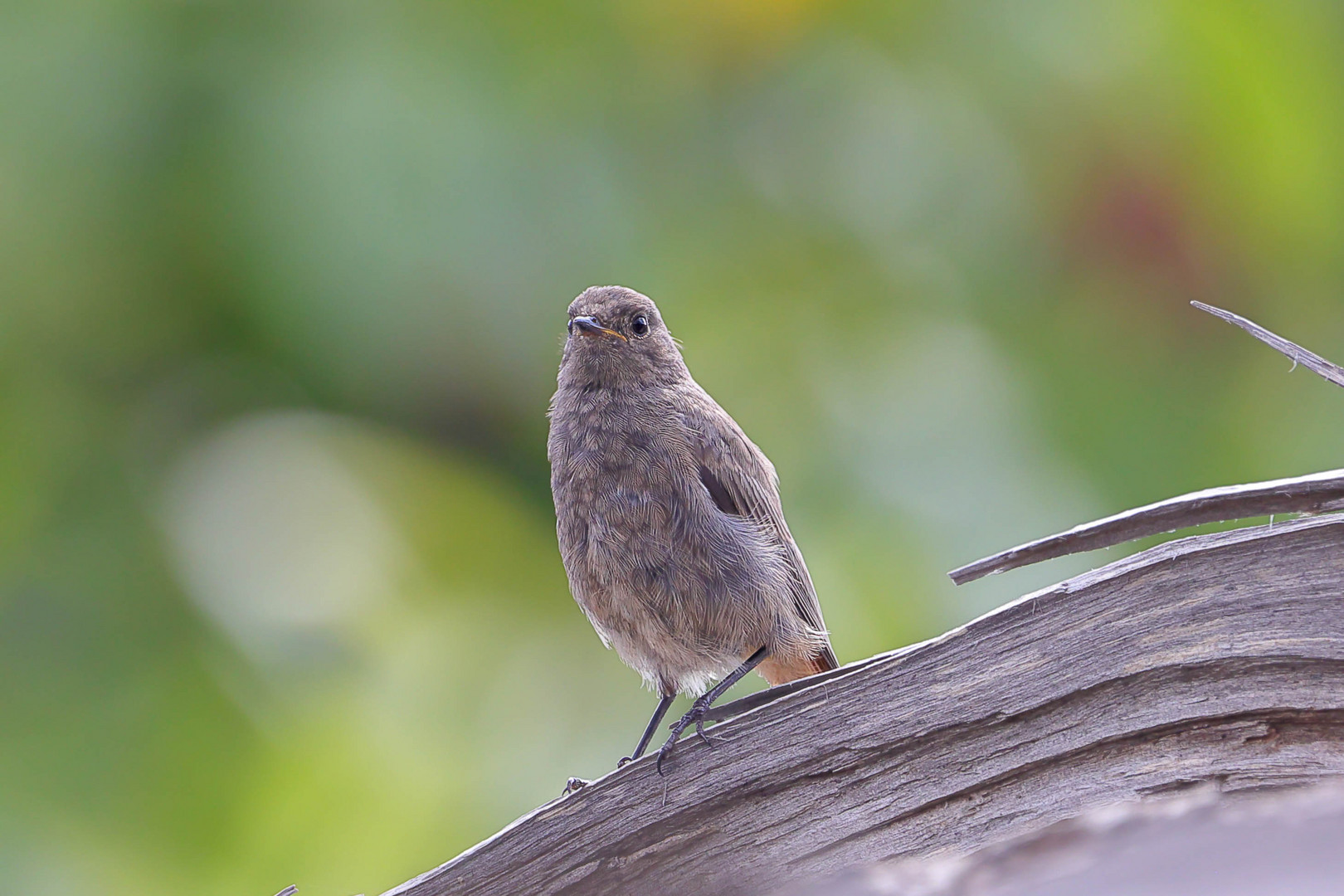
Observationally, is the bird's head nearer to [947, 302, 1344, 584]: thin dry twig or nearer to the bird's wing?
the bird's wing

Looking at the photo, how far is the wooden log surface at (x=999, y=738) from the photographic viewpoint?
2102mm

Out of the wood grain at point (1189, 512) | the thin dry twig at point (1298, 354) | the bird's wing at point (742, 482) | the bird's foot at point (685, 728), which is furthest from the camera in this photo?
the bird's wing at point (742, 482)

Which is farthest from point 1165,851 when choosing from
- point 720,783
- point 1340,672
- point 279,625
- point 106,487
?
point 106,487

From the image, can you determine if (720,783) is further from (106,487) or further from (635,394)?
(106,487)

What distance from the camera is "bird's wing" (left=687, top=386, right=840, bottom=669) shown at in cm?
353

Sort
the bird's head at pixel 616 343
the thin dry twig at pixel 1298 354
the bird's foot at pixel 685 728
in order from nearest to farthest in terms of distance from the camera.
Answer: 1. the thin dry twig at pixel 1298 354
2. the bird's foot at pixel 685 728
3. the bird's head at pixel 616 343

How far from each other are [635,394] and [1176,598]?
6.22 ft

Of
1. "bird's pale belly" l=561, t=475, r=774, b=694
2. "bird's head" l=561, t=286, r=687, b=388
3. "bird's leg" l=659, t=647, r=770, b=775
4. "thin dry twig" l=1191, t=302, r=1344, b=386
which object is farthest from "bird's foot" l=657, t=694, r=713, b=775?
"thin dry twig" l=1191, t=302, r=1344, b=386

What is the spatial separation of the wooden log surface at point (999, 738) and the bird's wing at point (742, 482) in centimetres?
103

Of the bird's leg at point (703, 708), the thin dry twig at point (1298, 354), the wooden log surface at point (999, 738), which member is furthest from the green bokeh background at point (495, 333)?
the thin dry twig at point (1298, 354)

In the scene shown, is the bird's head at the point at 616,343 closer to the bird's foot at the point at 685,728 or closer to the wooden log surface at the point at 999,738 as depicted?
the bird's foot at the point at 685,728

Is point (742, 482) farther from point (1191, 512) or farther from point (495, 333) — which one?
point (495, 333)

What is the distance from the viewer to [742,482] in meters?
3.58

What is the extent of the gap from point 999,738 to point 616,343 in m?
1.92
